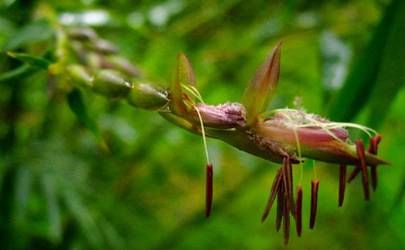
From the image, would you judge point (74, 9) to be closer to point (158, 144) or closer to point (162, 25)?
point (162, 25)

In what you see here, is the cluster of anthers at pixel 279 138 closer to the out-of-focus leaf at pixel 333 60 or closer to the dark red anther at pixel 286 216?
the dark red anther at pixel 286 216

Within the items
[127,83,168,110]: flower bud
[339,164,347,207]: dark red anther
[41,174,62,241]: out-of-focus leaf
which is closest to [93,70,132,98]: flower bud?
[127,83,168,110]: flower bud

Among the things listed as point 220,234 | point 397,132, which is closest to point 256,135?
point 397,132

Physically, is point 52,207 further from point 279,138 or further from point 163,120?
point 279,138

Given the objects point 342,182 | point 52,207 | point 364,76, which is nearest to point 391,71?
point 364,76

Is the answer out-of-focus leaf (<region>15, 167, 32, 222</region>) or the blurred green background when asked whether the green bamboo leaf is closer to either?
the blurred green background
